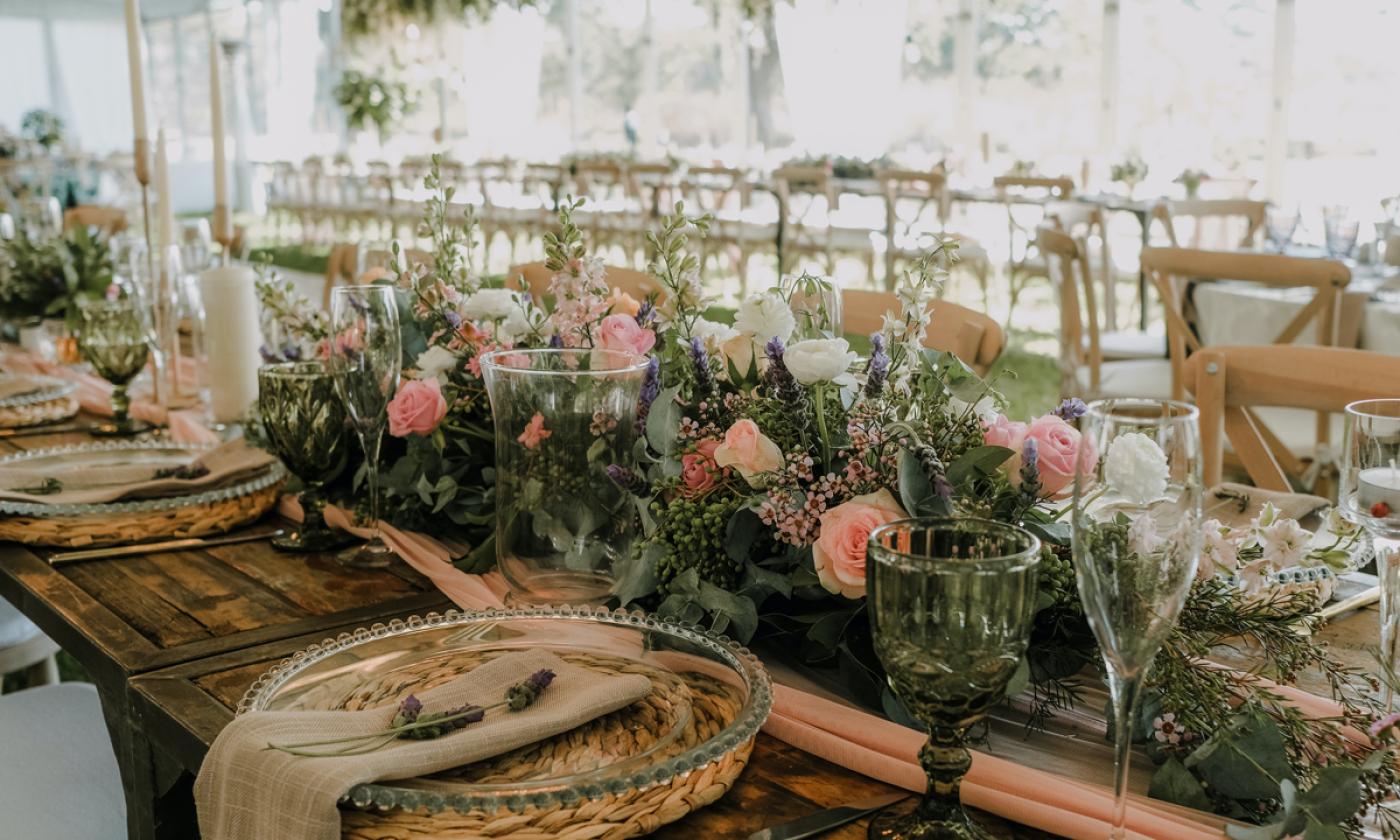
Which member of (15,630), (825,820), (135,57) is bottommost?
(15,630)

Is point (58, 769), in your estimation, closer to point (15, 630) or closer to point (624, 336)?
point (15, 630)

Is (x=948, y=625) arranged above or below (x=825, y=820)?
above

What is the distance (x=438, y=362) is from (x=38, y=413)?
1019 millimetres

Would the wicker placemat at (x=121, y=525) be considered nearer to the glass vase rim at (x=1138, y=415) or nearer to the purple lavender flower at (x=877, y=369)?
the purple lavender flower at (x=877, y=369)

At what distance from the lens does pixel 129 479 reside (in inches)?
57.9

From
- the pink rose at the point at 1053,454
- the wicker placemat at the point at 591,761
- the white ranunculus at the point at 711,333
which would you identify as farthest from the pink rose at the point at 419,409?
the pink rose at the point at 1053,454

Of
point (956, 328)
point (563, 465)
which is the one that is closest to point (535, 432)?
point (563, 465)

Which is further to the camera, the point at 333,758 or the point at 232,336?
the point at 232,336

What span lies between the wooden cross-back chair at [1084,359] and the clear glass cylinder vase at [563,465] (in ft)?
8.60

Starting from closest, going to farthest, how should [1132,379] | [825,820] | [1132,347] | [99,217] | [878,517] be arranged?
[825,820] < [878,517] < [1132,379] < [1132,347] < [99,217]

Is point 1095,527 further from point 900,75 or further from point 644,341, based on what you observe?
point 900,75

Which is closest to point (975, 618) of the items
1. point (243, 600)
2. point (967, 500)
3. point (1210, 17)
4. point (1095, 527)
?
point (1095, 527)

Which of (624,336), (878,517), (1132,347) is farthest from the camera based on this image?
(1132,347)

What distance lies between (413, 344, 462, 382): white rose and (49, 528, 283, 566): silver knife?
0.26 m
